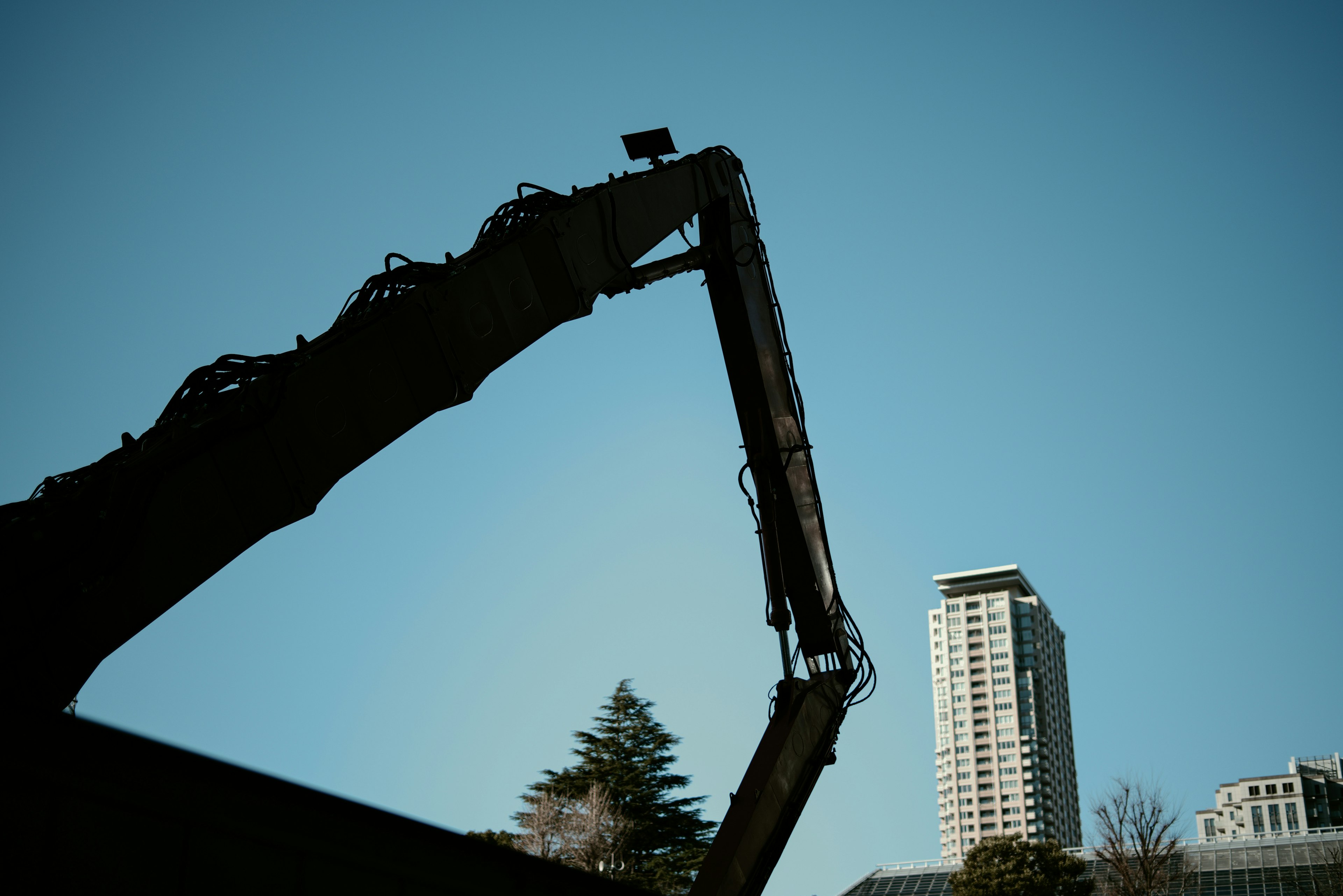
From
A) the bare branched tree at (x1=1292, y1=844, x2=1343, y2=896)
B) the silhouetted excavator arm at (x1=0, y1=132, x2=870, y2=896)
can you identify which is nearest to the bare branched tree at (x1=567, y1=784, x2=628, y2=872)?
the bare branched tree at (x1=1292, y1=844, x2=1343, y2=896)

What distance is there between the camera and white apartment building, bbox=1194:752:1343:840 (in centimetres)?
9969

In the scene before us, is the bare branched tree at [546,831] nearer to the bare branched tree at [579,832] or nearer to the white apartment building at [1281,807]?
the bare branched tree at [579,832]

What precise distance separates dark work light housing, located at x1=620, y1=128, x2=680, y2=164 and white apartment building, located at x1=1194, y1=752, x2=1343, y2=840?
352ft

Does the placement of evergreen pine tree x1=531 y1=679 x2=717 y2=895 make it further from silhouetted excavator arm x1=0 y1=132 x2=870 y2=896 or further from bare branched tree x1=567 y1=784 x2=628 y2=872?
silhouetted excavator arm x1=0 y1=132 x2=870 y2=896

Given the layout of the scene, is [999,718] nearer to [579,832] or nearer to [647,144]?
[579,832]

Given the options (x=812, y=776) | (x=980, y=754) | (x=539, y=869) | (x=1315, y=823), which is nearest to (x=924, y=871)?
(x=812, y=776)

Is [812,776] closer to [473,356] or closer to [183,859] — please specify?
[473,356]

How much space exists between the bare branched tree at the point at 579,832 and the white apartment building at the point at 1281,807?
81.6 m

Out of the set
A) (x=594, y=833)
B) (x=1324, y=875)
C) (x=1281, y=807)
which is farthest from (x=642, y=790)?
(x=1281, y=807)

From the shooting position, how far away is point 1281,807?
101500mm

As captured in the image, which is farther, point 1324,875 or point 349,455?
point 1324,875

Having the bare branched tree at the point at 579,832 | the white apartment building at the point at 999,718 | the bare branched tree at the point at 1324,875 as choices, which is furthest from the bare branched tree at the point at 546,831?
the white apartment building at the point at 999,718

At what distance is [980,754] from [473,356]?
145 meters

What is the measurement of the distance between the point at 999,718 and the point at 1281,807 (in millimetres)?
40073
